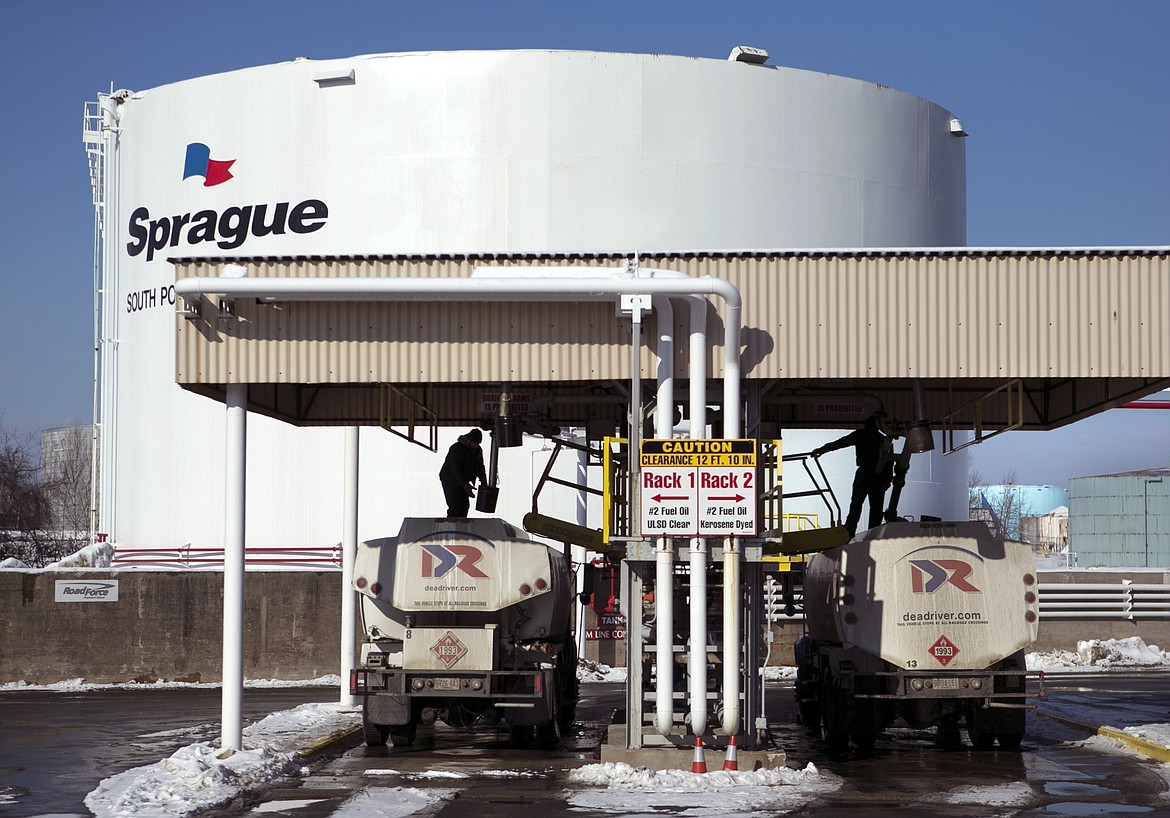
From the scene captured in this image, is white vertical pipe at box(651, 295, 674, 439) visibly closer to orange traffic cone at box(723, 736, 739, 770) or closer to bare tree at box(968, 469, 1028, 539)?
orange traffic cone at box(723, 736, 739, 770)

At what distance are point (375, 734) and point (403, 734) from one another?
1.08ft

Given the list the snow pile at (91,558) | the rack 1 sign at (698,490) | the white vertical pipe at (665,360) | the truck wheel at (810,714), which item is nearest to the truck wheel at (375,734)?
the rack 1 sign at (698,490)

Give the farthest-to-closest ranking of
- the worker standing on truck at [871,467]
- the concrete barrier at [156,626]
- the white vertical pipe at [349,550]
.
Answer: the concrete barrier at [156,626] < the white vertical pipe at [349,550] < the worker standing on truck at [871,467]

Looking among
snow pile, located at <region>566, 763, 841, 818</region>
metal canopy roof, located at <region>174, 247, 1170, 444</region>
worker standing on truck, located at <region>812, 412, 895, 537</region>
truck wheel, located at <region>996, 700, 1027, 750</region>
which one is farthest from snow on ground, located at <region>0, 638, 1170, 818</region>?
worker standing on truck, located at <region>812, 412, 895, 537</region>

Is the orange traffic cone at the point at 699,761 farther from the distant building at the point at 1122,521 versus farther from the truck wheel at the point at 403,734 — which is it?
the distant building at the point at 1122,521

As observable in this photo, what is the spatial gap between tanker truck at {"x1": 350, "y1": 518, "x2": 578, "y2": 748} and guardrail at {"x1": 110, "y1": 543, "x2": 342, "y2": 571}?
13.3m

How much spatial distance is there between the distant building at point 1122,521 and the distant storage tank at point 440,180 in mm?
50174

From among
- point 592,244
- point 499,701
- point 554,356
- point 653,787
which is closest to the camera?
point 653,787

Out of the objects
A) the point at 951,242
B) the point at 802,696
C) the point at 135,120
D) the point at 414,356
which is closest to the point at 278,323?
the point at 414,356

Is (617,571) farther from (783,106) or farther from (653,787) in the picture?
(783,106)

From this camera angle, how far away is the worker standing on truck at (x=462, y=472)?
17.8 metres

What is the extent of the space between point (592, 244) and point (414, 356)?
49.4 feet

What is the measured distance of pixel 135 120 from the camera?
33.7m

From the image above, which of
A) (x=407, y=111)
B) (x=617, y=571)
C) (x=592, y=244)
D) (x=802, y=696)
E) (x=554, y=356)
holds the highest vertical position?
(x=407, y=111)
